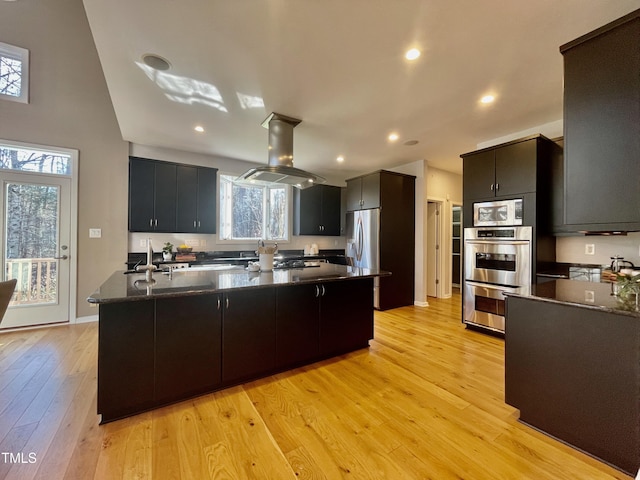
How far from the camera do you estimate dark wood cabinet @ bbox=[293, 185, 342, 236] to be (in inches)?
217

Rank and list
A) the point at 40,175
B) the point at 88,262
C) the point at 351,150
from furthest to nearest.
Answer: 1. the point at 351,150
2. the point at 88,262
3. the point at 40,175

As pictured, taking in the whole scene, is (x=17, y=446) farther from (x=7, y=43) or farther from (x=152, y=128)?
(x=7, y=43)

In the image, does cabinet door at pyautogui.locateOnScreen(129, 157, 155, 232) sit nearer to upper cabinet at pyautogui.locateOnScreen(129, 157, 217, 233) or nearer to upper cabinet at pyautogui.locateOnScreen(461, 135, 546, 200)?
upper cabinet at pyautogui.locateOnScreen(129, 157, 217, 233)

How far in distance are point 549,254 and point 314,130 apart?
10.8ft

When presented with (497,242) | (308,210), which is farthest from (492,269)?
(308,210)

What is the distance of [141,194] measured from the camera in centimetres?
401

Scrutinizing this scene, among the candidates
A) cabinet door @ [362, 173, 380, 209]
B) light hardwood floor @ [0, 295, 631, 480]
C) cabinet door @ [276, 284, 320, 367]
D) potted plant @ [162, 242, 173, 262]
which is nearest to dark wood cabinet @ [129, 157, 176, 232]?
potted plant @ [162, 242, 173, 262]

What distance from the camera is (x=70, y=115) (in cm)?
366

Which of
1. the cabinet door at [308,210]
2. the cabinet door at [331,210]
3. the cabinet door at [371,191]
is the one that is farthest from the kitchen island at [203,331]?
the cabinet door at [331,210]

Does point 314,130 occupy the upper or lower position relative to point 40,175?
upper

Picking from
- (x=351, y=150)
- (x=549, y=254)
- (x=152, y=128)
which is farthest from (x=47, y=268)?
(x=549, y=254)

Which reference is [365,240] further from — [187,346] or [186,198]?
[187,346]

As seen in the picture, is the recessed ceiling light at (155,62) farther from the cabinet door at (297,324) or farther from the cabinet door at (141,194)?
the cabinet door at (141,194)

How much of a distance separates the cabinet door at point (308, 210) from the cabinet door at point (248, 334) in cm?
335
